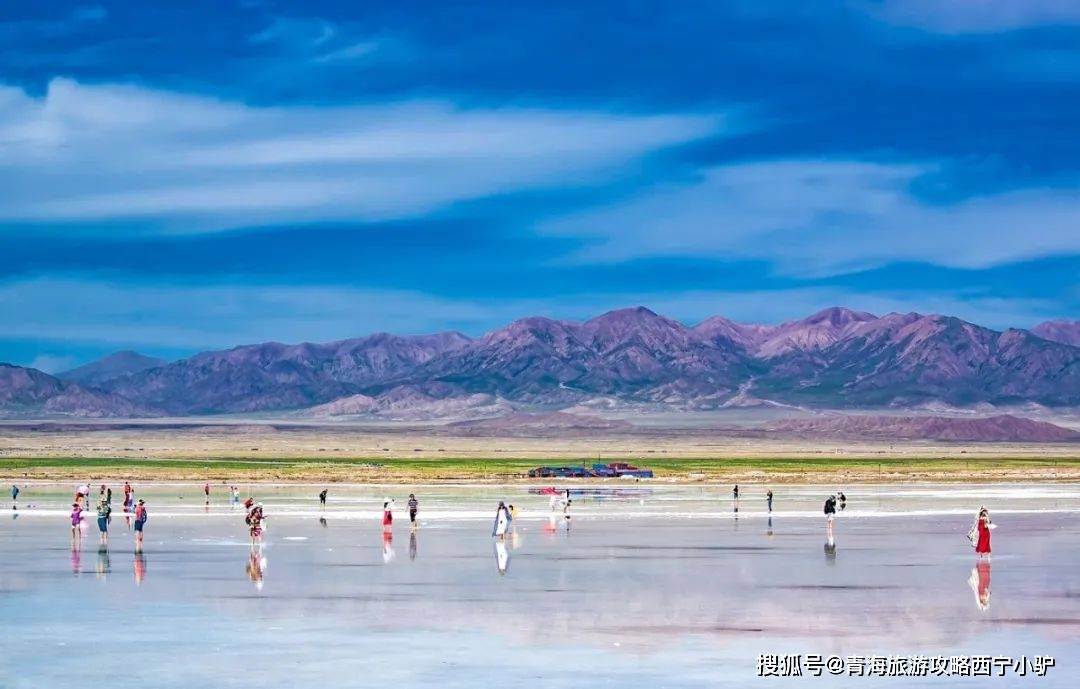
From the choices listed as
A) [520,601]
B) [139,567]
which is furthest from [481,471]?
[520,601]

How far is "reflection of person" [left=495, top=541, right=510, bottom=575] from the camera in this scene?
3894cm

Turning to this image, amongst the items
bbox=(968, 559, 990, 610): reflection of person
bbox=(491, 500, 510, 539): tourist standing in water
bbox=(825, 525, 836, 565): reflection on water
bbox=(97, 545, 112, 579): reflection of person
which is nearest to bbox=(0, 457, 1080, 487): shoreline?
bbox=(491, 500, 510, 539): tourist standing in water

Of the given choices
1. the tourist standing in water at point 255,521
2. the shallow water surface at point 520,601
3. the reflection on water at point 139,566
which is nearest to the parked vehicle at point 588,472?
the shallow water surface at point 520,601

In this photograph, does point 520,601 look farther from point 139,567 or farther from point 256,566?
point 139,567

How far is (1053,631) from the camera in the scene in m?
26.9

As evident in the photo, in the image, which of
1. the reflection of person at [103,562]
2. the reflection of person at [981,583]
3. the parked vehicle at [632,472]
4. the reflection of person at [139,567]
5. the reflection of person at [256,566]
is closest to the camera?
the reflection of person at [981,583]

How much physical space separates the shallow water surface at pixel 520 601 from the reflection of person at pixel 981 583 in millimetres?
134

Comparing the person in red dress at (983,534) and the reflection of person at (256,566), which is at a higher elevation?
the person in red dress at (983,534)

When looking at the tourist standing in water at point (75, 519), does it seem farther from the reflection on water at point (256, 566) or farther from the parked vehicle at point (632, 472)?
the parked vehicle at point (632, 472)

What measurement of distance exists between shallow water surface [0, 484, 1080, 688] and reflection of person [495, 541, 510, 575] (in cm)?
8

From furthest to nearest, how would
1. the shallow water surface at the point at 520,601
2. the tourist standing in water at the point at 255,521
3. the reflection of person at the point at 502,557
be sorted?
1. the tourist standing in water at the point at 255,521
2. the reflection of person at the point at 502,557
3. the shallow water surface at the point at 520,601

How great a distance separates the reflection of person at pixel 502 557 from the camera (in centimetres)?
3894

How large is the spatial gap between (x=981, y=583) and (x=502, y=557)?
13.0 metres

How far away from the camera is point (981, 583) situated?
3491cm
